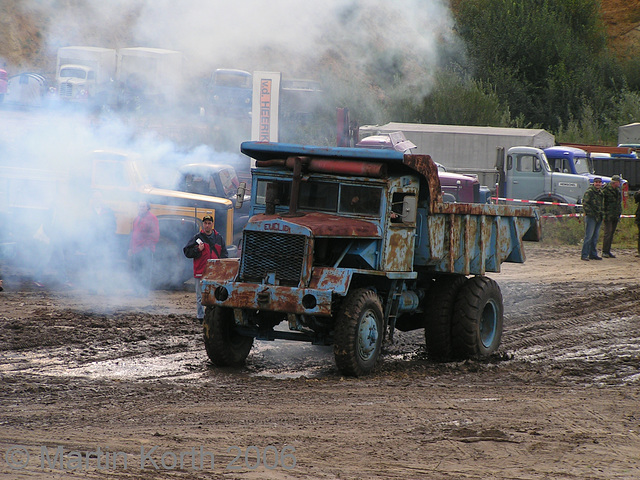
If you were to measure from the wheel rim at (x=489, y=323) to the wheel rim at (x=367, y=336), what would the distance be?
Result: 202 cm

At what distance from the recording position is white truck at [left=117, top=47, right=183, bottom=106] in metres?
30.9

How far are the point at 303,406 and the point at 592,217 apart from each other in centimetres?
1337

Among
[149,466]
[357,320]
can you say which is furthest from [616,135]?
[149,466]

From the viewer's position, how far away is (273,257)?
8.28 metres

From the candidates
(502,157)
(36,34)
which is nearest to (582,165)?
(502,157)

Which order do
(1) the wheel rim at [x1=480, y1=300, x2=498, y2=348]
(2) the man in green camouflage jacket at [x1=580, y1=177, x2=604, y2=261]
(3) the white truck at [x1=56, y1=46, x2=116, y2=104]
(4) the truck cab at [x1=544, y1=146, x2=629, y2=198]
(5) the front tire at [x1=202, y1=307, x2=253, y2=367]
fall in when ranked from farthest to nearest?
(3) the white truck at [x1=56, y1=46, x2=116, y2=104] → (4) the truck cab at [x1=544, y1=146, x2=629, y2=198] → (2) the man in green camouflage jacket at [x1=580, y1=177, x2=604, y2=261] → (1) the wheel rim at [x1=480, y1=300, x2=498, y2=348] → (5) the front tire at [x1=202, y1=307, x2=253, y2=367]

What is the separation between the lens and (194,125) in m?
28.5

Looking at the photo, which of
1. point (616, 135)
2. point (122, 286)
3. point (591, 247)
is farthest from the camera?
point (616, 135)

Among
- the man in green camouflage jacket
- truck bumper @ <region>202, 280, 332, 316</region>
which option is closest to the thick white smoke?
truck bumper @ <region>202, 280, 332, 316</region>

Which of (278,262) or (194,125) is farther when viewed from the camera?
(194,125)

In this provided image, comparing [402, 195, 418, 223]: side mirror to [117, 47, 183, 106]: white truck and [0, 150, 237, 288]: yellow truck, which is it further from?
[117, 47, 183, 106]: white truck

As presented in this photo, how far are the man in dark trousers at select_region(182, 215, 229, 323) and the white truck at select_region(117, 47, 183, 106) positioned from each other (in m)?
18.1

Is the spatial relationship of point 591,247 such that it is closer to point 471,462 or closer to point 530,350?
point 530,350

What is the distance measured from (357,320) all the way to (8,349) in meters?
4.04
